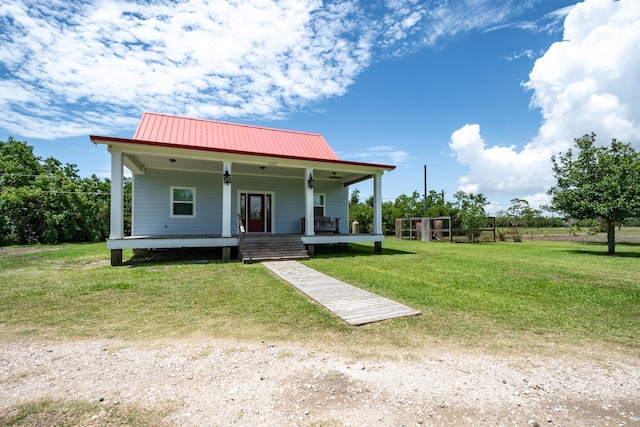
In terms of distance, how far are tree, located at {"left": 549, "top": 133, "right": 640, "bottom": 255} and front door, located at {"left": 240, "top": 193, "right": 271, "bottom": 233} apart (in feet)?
42.4

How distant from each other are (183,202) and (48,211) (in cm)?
1320

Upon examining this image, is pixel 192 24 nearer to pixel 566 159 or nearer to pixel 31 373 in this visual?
pixel 31 373

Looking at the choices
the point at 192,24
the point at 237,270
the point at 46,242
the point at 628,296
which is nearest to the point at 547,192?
the point at 628,296

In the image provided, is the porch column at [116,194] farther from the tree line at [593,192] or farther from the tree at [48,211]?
the tree line at [593,192]

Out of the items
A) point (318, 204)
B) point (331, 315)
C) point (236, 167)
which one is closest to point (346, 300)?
point (331, 315)

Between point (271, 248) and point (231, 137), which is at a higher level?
point (231, 137)

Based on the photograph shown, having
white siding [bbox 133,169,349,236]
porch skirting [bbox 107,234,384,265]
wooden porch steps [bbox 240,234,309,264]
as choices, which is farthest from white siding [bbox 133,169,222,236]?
wooden porch steps [bbox 240,234,309,264]

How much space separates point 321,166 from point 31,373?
9.87 m

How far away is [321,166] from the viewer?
11.6 metres

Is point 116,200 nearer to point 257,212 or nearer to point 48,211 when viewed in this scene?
point 257,212

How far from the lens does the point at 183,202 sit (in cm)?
1241

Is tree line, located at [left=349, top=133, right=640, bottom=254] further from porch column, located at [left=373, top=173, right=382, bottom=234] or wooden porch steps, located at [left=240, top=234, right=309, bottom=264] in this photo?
wooden porch steps, located at [left=240, top=234, right=309, bottom=264]

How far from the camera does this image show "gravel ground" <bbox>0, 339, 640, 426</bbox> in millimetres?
2125

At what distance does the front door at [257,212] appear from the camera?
13.4 metres
